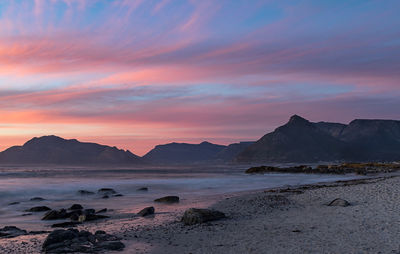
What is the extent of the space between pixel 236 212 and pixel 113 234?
7.16 meters

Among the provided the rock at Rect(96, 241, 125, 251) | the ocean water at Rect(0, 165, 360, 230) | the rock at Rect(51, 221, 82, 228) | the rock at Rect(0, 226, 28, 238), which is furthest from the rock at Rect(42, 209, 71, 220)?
the rock at Rect(96, 241, 125, 251)

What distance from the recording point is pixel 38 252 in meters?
11.7

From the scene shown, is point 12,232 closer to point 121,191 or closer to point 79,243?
point 79,243

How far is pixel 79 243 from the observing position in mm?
12219

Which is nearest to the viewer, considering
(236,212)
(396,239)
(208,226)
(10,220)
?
(396,239)

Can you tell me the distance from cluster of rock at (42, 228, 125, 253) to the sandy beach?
1.46 feet

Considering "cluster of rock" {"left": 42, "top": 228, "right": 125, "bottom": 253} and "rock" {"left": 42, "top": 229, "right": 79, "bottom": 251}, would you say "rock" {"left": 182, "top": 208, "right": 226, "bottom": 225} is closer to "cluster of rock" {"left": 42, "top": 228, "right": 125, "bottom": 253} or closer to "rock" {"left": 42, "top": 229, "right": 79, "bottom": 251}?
"cluster of rock" {"left": 42, "top": 228, "right": 125, "bottom": 253}

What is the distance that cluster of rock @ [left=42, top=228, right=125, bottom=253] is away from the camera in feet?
37.9

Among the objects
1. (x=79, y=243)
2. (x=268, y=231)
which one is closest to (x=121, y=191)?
(x=79, y=243)

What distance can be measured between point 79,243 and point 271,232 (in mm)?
6773

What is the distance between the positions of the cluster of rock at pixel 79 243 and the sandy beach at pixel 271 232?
17.5 inches

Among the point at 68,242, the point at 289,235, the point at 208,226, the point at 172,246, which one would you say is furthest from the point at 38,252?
the point at 289,235

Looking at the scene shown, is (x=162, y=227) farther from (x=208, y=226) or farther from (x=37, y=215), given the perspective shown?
(x=37, y=215)

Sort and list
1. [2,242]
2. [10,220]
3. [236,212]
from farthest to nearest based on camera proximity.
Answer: [10,220] → [236,212] → [2,242]
